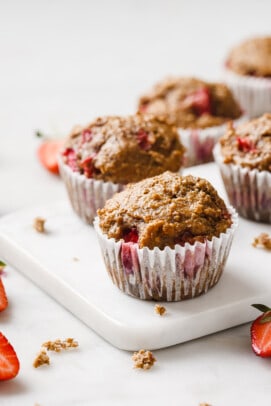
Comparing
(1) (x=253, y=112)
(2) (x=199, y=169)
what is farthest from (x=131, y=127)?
(1) (x=253, y=112)

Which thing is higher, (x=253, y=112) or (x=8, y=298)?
(x=8, y=298)

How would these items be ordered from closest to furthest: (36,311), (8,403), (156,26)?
(8,403)
(36,311)
(156,26)

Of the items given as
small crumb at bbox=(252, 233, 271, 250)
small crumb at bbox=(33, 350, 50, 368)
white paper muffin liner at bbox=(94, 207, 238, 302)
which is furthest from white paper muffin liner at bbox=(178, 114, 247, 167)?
small crumb at bbox=(33, 350, 50, 368)

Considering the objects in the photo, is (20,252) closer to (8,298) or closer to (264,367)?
(8,298)

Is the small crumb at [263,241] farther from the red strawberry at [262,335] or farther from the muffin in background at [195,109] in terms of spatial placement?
the muffin in background at [195,109]

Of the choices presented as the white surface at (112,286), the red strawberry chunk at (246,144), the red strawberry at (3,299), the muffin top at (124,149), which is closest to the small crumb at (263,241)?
the white surface at (112,286)

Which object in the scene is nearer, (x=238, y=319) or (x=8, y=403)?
(x=8, y=403)

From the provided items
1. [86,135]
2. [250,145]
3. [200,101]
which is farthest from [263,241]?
[200,101]
